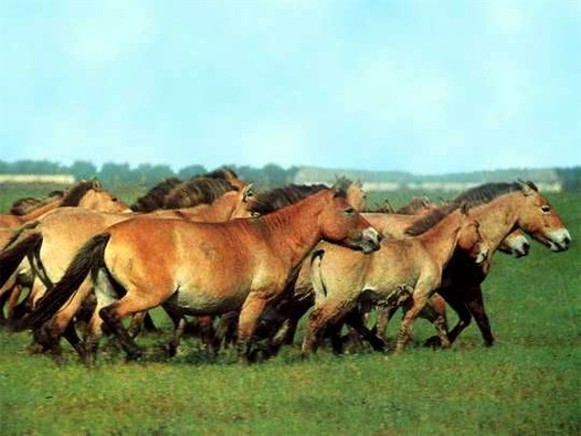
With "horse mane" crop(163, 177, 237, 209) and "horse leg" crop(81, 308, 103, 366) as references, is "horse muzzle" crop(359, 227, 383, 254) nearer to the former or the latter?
"horse leg" crop(81, 308, 103, 366)

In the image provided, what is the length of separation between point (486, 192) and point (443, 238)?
239cm

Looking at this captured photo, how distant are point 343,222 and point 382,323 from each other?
2380 mm

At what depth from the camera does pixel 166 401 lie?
1309cm

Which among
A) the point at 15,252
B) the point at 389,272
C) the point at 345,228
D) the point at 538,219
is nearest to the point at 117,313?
the point at 15,252

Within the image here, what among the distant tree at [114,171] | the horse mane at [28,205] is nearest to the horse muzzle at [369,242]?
the horse mane at [28,205]

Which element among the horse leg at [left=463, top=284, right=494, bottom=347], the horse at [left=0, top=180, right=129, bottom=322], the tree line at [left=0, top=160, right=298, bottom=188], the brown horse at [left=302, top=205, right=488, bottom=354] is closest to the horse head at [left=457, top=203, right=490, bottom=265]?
the brown horse at [left=302, top=205, right=488, bottom=354]

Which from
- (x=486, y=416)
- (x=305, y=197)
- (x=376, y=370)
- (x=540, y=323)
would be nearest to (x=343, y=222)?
(x=305, y=197)

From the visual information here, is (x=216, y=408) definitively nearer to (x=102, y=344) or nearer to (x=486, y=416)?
(x=486, y=416)

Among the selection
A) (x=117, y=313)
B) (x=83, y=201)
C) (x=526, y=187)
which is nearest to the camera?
(x=117, y=313)

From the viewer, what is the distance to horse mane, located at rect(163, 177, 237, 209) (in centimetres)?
2145

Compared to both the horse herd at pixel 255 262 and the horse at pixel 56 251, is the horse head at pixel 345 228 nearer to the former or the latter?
→ the horse herd at pixel 255 262

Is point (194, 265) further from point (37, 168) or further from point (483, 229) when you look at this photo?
point (37, 168)

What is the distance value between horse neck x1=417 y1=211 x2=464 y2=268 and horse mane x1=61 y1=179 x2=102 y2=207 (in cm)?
577

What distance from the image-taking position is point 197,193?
2153 centimetres
